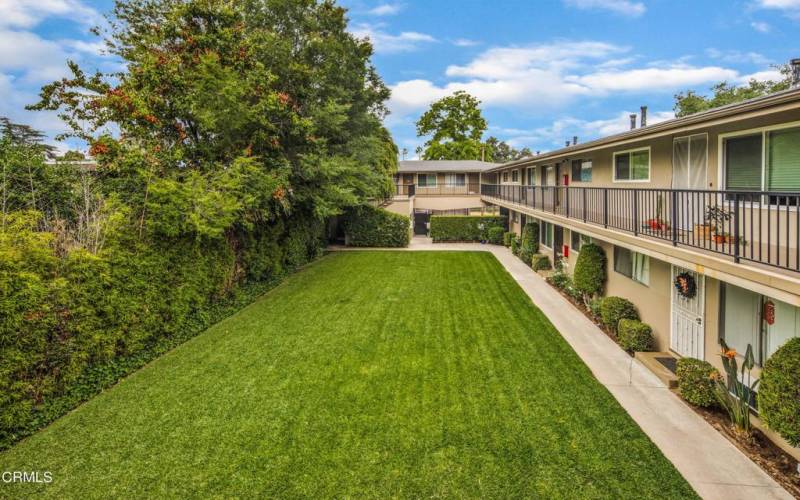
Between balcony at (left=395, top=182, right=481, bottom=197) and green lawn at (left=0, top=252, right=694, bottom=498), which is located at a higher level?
balcony at (left=395, top=182, right=481, bottom=197)

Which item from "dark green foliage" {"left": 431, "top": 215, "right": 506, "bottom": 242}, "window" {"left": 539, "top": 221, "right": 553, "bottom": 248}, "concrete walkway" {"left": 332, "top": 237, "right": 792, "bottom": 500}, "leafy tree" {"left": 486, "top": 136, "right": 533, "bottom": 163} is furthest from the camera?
"leafy tree" {"left": 486, "top": 136, "right": 533, "bottom": 163}

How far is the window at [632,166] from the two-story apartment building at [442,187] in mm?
25445

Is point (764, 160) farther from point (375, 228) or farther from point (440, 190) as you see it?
point (440, 190)

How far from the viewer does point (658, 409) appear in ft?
24.9

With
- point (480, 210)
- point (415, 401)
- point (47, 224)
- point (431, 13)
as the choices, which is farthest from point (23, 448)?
point (480, 210)

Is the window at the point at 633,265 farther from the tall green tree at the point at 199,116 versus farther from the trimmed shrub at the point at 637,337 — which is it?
the tall green tree at the point at 199,116

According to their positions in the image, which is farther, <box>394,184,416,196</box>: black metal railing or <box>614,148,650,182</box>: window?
<box>394,184,416,196</box>: black metal railing

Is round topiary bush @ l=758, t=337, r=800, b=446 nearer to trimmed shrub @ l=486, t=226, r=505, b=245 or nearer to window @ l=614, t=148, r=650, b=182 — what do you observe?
window @ l=614, t=148, r=650, b=182

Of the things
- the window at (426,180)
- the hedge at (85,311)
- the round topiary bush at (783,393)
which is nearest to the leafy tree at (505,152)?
the window at (426,180)

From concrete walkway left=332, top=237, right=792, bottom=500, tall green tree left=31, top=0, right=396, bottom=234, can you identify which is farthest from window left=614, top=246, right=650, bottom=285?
tall green tree left=31, top=0, right=396, bottom=234

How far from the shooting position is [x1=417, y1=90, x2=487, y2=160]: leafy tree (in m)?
58.0

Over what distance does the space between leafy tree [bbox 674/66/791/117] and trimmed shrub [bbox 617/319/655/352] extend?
31.7 metres

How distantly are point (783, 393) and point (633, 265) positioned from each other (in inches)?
265

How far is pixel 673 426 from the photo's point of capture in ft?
23.0
